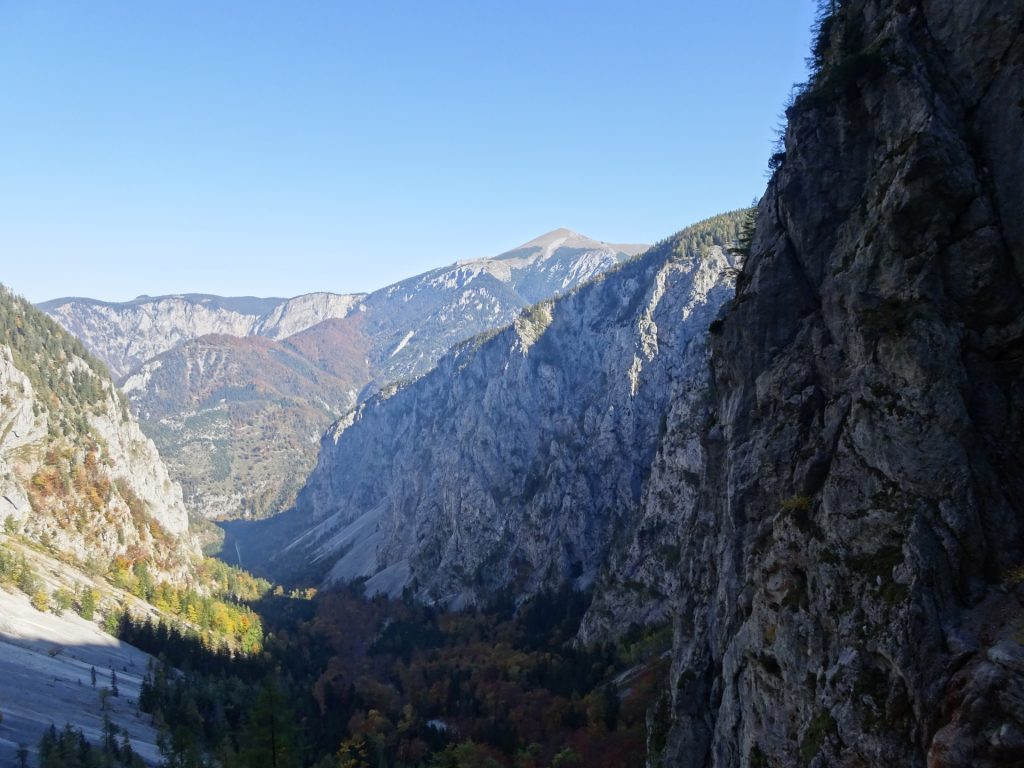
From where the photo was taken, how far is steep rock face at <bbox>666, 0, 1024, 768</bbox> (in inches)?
938

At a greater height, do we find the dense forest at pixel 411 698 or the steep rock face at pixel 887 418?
the steep rock face at pixel 887 418

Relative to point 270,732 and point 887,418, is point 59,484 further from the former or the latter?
point 887,418

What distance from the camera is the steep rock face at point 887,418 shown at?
23.8m

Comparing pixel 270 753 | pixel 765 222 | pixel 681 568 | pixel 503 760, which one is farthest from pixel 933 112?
pixel 503 760

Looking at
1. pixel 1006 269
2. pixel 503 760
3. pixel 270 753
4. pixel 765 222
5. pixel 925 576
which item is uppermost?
pixel 765 222

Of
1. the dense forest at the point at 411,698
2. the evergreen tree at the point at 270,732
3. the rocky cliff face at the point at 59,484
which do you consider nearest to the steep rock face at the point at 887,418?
the evergreen tree at the point at 270,732

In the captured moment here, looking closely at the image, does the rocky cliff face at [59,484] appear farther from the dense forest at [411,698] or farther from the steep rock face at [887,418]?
the steep rock face at [887,418]

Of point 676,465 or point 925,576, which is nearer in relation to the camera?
point 925,576

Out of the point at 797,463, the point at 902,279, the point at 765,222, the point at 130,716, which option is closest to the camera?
the point at 902,279

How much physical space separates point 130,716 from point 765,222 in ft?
336

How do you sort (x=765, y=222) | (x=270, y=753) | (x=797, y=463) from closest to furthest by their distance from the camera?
1. (x=797, y=463)
2. (x=765, y=222)
3. (x=270, y=753)

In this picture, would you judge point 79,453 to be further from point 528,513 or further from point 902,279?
point 902,279

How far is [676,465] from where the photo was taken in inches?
5226

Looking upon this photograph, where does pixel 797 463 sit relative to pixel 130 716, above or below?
above
